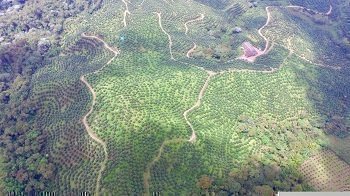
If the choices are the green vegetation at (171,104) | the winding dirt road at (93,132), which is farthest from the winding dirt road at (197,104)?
the winding dirt road at (93,132)

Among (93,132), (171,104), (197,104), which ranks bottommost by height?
(93,132)

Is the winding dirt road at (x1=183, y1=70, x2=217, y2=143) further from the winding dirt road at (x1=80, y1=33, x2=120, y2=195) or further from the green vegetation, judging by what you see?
the winding dirt road at (x1=80, y1=33, x2=120, y2=195)

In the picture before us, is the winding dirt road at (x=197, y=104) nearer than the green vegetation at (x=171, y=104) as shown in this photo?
No

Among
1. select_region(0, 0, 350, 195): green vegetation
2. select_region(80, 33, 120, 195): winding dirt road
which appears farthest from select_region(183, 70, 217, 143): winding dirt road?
select_region(80, 33, 120, 195): winding dirt road

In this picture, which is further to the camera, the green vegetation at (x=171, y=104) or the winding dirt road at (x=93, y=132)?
the green vegetation at (x=171, y=104)

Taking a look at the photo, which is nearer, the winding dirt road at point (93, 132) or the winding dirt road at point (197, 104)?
the winding dirt road at point (93, 132)

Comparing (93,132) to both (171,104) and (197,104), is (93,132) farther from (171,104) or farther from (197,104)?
(197,104)

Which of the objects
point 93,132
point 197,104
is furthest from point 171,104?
point 93,132

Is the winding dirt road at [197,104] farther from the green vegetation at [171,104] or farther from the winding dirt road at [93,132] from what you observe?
the winding dirt road at [93,132]

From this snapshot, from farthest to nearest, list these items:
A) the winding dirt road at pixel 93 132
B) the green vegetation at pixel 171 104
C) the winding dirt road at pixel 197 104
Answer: the winding dirt road at pixel 197 104, the green vegetation at pixel 171 104, the winding dirt road at pixel 93 132

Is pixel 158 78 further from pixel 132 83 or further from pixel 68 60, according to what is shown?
pixel 68 60

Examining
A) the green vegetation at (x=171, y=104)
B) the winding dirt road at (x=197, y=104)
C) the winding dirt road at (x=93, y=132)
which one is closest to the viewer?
the winding dirt road at (x=93, y=132)

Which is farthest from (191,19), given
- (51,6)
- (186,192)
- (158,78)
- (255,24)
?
(186,192)
